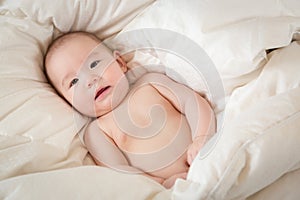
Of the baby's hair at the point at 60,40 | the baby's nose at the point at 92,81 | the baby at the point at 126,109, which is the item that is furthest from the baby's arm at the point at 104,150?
the baby's hair at the point at 60,40

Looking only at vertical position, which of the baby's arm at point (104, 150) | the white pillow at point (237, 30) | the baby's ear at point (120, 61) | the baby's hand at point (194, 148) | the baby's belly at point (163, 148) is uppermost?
the white pillow at point (237, 30)

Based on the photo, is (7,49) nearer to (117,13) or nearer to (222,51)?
(117,13)

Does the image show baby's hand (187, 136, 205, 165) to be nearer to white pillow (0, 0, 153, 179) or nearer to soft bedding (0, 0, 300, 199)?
soft bedding (0, 0, 300, 199)

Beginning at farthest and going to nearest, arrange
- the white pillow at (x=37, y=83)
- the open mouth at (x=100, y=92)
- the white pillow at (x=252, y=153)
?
the open mouth at (x=100, y=92), the white pillow at (x=37, y=83), the white pillow at (x=252, y=153)

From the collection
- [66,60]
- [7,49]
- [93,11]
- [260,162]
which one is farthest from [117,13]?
[260,162]

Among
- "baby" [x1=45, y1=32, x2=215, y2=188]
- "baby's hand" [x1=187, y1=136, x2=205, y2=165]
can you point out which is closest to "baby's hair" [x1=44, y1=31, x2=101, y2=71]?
"baby" [x1=45, y1=32, x2=215, y2=188]

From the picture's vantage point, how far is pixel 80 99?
921mm

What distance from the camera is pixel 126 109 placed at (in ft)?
3.08

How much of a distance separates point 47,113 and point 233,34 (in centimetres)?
46

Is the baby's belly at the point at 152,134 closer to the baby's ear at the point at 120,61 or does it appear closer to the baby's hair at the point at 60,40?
the baby's ear at the point at 120,61

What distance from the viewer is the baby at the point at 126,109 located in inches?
33.1

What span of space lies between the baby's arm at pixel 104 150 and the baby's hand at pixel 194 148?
0.08 m

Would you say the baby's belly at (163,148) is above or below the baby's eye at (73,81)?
below

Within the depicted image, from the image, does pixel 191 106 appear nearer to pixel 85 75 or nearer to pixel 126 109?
pixel 126 109
